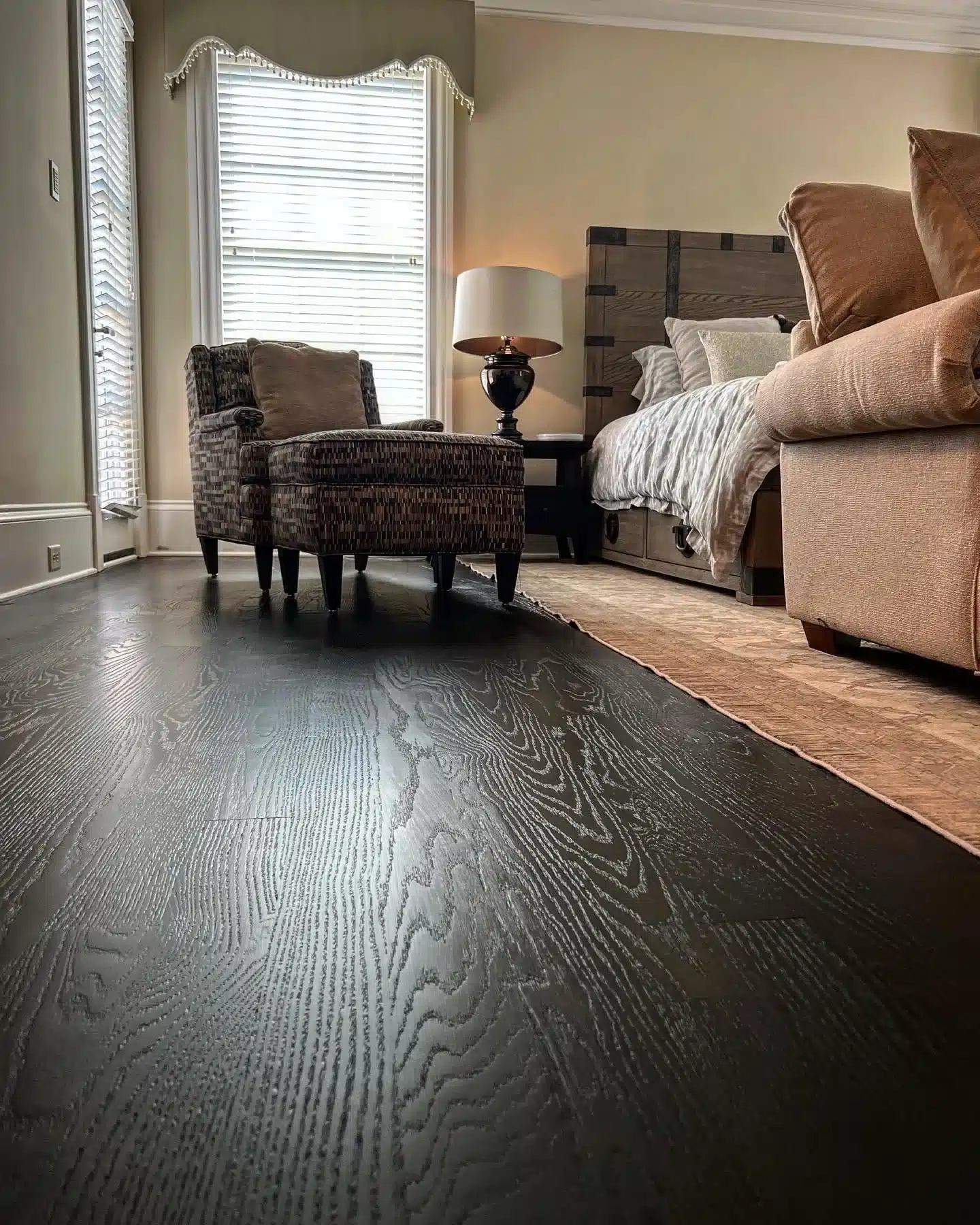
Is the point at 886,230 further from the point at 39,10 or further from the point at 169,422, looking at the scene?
the point at 169,422

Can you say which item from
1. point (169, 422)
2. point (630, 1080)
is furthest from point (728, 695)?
point (169, 422)

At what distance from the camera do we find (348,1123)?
50 centimetres

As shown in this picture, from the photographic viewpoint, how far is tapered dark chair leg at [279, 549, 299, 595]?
2.97 m

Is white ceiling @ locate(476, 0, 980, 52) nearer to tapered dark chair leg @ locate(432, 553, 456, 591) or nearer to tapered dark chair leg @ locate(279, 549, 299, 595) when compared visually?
tapered dark chair leg @ locate(432, 553, 456, 591)

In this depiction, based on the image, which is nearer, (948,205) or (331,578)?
(948,205)

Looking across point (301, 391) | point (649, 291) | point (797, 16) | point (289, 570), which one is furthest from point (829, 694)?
point (797, 16)

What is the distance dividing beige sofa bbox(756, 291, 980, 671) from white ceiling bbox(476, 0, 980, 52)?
383cm

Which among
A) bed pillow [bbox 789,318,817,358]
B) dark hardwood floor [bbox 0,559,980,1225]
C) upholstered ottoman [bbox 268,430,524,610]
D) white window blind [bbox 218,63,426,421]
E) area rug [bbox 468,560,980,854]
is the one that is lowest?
area rug [bbox 468,560,980,854]

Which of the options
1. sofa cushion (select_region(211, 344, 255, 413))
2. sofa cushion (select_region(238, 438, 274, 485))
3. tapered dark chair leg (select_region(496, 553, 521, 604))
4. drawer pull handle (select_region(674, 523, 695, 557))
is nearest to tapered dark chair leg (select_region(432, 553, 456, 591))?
tapered dark chair leg (select_region(496, 553, 521, 604))

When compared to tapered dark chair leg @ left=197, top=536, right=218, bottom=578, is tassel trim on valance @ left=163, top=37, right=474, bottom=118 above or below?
above

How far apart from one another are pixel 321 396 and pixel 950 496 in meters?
2.63

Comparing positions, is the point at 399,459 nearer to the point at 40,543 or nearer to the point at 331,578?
the point at 331,578

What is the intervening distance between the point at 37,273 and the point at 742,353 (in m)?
2.78

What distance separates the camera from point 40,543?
3332 mm
